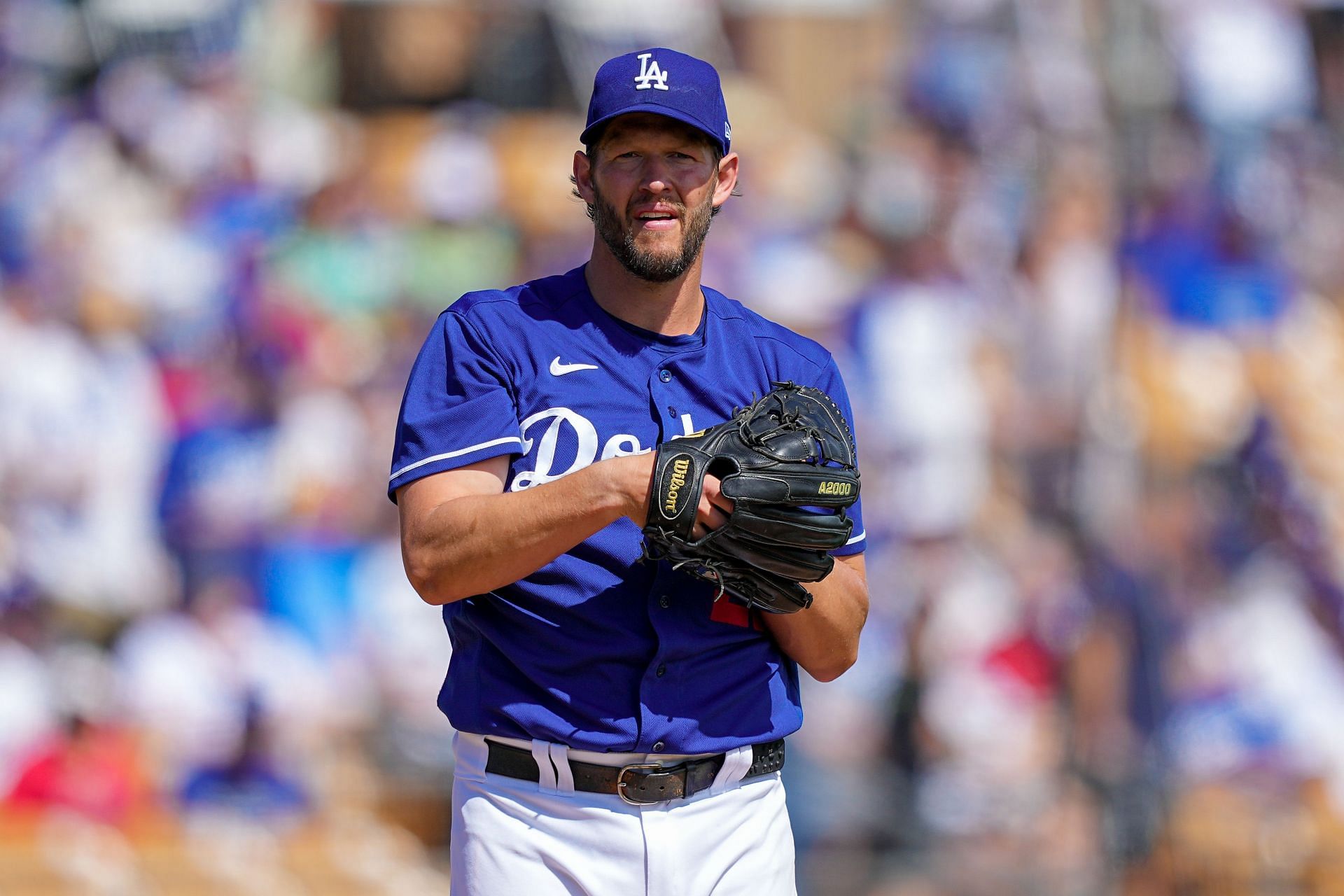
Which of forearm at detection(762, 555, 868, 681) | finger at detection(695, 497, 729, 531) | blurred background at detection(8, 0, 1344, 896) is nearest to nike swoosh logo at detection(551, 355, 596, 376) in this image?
finger at detection(695, 497, 729, 531)

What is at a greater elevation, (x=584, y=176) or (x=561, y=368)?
(x=584, y=176)

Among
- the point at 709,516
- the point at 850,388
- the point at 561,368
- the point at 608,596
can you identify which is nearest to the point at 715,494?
the point at 709,516

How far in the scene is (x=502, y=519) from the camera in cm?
208

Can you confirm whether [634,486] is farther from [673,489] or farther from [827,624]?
[827,624]

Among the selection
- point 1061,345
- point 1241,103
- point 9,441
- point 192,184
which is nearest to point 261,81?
point 192,184

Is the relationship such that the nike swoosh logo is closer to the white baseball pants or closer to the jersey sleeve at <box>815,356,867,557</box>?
the jersey sleeve at <box>815,356,867,557</box>

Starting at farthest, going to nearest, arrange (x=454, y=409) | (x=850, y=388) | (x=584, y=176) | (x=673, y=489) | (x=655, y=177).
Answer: (x=850, y=388), (x=584, y=176), (x=655, y=177), (x=454, y=409), (x=673, y=489)

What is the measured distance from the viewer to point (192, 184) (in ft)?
21.0

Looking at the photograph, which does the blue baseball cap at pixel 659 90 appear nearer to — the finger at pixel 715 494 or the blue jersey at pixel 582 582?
the blue jersey at pixel 582 582

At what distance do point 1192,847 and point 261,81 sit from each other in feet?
16.3

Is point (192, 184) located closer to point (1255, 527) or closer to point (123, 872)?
point (123, 872)

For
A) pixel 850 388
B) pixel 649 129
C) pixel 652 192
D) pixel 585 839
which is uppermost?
pixel 850 388

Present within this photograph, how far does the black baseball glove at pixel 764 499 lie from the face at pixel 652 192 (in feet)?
0.92

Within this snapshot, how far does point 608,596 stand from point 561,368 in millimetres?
351
